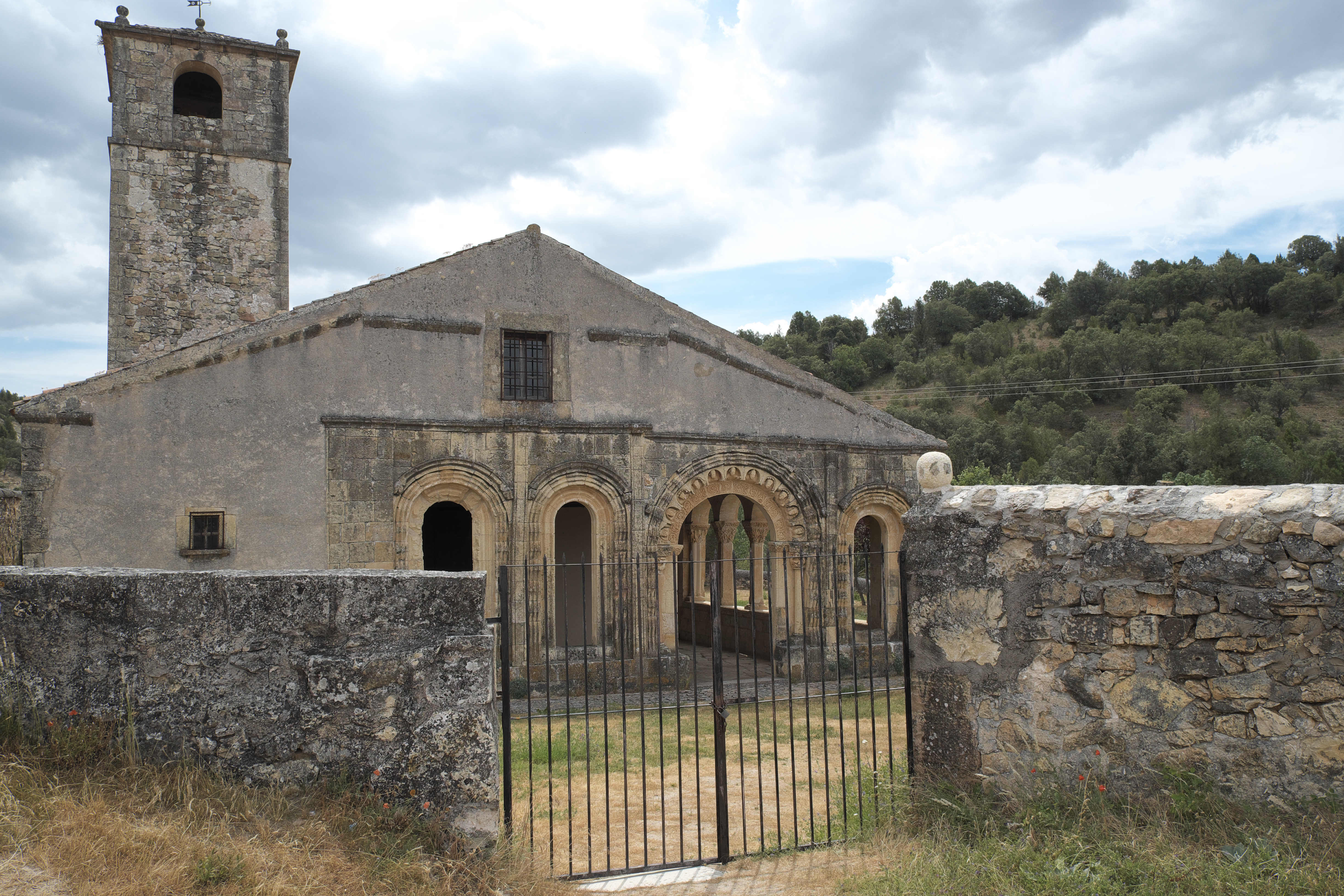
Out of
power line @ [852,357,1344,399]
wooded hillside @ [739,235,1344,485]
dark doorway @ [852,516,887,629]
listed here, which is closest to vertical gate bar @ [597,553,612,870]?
dark doorway @ [852,516,887,629]

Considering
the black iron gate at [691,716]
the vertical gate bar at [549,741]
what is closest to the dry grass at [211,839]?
the vertical gate bar at [549,741]

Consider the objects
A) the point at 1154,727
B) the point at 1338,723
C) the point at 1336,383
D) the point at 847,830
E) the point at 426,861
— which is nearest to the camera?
the point at 426,861

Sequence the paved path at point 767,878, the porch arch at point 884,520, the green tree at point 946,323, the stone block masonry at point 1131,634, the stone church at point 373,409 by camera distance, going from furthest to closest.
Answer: the green tree at point 946,323 → the porch arch at point 884,520 → the stone church at point 373,409 → the paved path at point 767,878 → the stone block masonry at point 1131,634

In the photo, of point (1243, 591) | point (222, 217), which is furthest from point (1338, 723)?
point (222, 217)

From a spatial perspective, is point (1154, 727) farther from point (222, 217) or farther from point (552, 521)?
point (222, 217)

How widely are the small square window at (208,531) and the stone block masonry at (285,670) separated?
24.8 ft

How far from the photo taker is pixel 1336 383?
47031 mm

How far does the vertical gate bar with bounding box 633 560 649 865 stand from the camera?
5296 millimetres

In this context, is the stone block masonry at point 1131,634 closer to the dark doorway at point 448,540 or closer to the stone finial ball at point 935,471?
the stone finial ball at point 935,471

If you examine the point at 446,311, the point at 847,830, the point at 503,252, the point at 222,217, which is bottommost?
the point at 847,830

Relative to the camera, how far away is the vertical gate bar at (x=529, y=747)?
16.2 ft

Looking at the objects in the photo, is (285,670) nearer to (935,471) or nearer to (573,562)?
(935,471)

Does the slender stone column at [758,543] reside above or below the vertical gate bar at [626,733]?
above

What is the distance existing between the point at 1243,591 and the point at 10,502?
60.3 ft
